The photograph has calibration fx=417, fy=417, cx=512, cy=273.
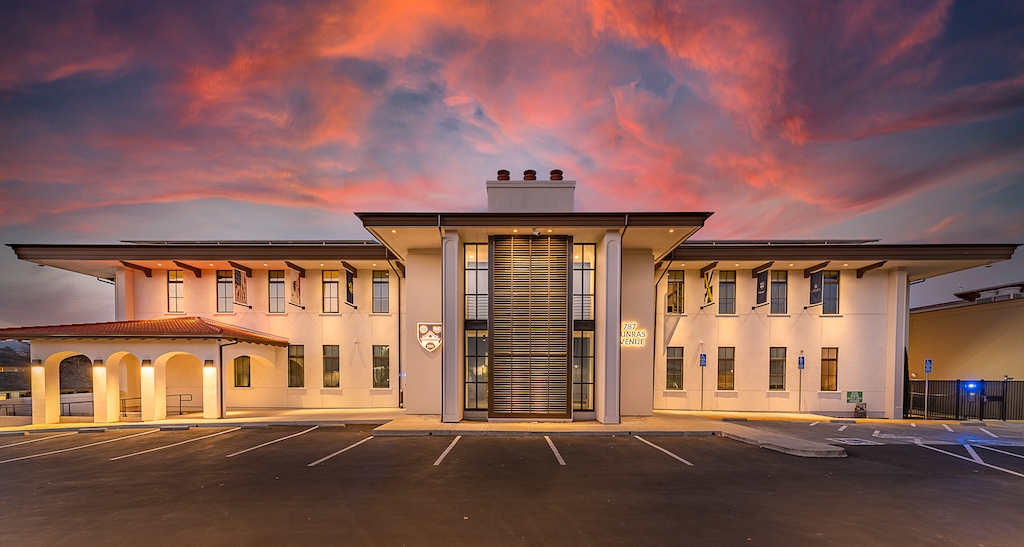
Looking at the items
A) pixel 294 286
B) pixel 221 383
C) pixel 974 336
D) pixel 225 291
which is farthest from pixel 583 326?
pixel 974 336

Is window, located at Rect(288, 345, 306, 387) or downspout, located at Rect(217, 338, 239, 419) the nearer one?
downspout, located at Rect(217, 338, 239, 419)

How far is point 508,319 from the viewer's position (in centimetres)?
1630

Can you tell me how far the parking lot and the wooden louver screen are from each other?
2.76 m

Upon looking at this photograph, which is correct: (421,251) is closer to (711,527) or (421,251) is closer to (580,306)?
(580,306)

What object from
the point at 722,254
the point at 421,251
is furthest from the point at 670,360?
the point at 421,251

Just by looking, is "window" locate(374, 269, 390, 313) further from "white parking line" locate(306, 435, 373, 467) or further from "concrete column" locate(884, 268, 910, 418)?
"concrete column" locate(884, 268, 910, 418)

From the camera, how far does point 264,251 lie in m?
19.5

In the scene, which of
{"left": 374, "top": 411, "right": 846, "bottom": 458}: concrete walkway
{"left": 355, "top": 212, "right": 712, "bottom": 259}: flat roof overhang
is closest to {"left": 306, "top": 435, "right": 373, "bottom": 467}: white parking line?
{"left": 374, "top": 411, "right": 846, "bottom": 458}: concrete walkway

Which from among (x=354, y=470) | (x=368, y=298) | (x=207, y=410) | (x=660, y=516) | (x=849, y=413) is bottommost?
(x=849, y=413)

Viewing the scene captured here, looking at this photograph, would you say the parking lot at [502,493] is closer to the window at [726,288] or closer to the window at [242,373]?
the window at [242,373]

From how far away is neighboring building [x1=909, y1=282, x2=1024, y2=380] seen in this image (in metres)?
21.2

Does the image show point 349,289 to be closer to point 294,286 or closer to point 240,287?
point 294,286

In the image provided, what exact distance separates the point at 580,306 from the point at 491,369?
14.6ft

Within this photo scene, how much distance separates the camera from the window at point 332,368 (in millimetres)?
21078
